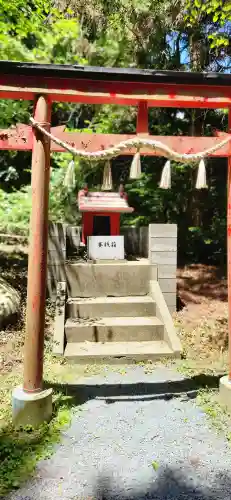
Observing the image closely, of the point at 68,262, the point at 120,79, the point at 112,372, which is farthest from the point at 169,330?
the point at 120,79

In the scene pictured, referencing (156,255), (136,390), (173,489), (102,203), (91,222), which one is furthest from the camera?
(91,222)

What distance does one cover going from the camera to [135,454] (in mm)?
3709

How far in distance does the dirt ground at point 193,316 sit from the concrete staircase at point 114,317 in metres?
0.57

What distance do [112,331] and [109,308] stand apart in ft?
2.27

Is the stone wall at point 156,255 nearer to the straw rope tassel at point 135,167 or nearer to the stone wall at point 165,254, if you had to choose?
the stone wall at point 165,254

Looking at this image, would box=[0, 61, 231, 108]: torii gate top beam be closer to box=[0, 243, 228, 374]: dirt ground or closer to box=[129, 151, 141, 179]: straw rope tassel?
box=[129, 151, 141, 179]: straw rope tassel

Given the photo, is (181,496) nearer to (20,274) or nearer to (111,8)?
(20,274)

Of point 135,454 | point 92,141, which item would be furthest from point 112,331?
point 92,141

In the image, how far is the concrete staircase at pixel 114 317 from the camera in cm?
611

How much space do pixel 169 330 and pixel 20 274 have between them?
4.66 meters

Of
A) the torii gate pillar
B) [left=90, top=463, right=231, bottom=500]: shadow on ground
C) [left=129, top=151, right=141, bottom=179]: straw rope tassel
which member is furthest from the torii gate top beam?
[left=90, top=463, right=231, bottom=500]: shadow on ground

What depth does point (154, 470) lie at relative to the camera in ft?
11.4

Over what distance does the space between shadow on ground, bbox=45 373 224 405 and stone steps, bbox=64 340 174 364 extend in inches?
28.4

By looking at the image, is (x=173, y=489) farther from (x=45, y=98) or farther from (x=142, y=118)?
(x=45, y=98)
